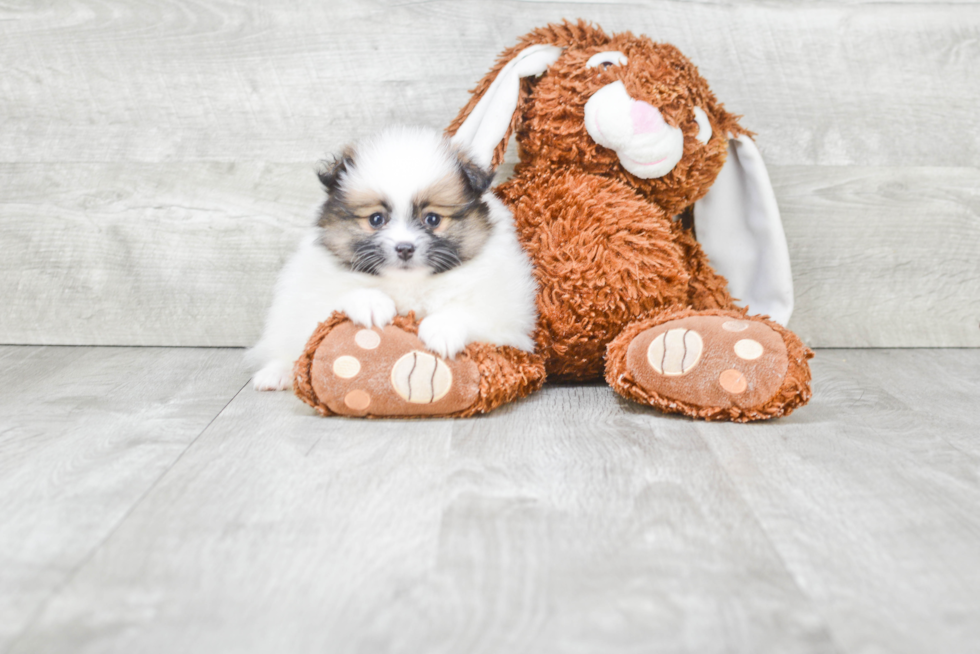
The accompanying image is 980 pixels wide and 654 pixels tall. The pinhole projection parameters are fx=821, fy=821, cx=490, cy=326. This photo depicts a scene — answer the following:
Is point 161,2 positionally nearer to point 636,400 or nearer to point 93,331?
point 93,331

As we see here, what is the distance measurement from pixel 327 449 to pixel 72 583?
0.42 meters

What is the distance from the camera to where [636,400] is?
1.36m

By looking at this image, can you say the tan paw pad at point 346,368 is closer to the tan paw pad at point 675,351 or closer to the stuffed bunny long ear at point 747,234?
the tan paw pad at point 675,351

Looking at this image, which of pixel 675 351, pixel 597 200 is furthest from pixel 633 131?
pixel 675 351

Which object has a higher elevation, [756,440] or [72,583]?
[72,583]

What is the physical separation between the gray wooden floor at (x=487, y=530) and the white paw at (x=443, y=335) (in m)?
0.12

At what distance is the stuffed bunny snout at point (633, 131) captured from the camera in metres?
1.44

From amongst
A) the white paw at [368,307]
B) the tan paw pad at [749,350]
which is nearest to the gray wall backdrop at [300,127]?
the white paw at [368,307]

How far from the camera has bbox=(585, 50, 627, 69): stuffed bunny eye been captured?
4.91 ft

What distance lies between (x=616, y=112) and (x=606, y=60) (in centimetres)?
13

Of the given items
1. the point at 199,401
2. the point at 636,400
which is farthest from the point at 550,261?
the point at 199,401

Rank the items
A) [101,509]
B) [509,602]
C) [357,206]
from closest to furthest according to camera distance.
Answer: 1. [509,602]
2. [101,509]
3. [357,206]

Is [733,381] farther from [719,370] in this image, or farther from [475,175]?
[475,175]

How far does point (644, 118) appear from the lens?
1.43 metres
